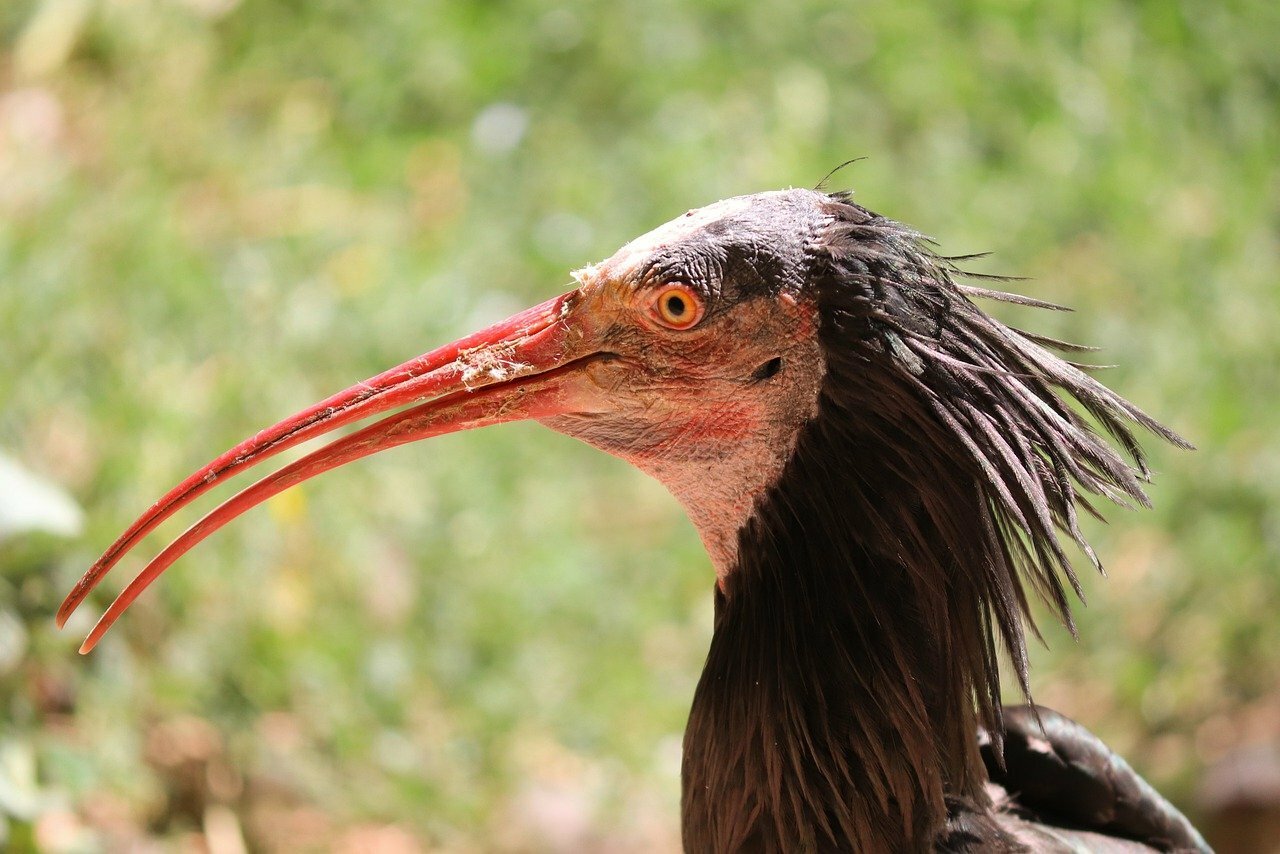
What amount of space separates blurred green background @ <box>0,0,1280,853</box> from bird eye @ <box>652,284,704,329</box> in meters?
2.52

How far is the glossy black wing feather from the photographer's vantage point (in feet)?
8.44

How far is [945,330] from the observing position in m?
2.15

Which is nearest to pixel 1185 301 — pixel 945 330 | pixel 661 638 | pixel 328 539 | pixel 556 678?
pixel 661 638

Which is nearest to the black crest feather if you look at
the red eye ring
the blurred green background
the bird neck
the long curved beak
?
the bird neck

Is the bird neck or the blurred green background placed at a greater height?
the blurred green background

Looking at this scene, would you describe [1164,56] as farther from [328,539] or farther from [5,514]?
[5,514]

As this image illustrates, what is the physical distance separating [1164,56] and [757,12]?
7.29 feet

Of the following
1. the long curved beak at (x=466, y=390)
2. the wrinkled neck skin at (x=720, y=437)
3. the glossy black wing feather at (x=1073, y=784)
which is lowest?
the glossy black wing feather at (x=1073, y=784)

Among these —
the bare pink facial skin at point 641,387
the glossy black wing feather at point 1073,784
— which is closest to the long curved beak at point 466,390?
the bare pink facial skin at point 641,387

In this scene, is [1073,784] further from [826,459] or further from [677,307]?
[677,307]

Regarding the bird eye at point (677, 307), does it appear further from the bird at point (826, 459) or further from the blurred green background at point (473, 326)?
the blurred green background at point (473, 326)

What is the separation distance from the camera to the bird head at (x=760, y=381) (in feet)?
6.99

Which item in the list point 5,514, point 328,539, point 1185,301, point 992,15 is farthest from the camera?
point 992,15

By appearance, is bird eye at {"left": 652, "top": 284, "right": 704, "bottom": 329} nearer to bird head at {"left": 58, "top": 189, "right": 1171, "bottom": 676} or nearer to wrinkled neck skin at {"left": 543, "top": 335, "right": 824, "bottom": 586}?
bird head at {"left": 58, "top": 189, "right": 1171, "bottom": 676}
